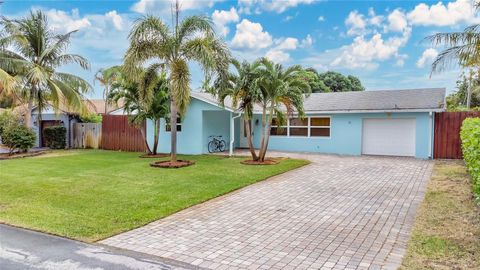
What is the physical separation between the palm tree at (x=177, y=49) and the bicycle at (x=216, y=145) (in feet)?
16.7

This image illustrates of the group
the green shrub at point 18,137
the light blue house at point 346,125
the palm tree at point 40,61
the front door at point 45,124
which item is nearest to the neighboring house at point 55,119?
the front door at point 45,124

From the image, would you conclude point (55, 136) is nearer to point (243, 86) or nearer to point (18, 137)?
point (18, 137)

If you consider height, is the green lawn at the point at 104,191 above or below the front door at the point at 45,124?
below

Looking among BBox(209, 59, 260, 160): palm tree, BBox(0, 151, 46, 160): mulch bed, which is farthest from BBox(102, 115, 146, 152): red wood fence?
BBox(209, 59, 260, 160): palm tree

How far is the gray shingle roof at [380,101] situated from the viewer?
15848 millimetres

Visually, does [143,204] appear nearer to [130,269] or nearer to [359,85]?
[130,269]

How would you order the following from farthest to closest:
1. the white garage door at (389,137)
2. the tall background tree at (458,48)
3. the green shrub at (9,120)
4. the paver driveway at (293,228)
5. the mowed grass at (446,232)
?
the green shrub at (9,120) < the white garage door at (389,137) < the tall background tree at (458,48) < the paver driveway at (293,228) < the mowed grass at (446,232)

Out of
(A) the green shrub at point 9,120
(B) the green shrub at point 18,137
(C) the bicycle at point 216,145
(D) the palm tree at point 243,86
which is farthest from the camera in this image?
(C) the bicycle at point 216,145

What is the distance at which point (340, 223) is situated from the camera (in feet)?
20.1

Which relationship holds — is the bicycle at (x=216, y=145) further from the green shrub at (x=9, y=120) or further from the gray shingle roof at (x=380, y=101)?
the green shrub at (x=9, y=120)

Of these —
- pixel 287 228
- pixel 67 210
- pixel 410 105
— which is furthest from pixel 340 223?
pixel 410 105

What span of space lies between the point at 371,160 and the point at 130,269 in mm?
13120

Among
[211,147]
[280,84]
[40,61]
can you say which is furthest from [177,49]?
[40,61]

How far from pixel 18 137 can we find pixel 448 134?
20615 millimetres
